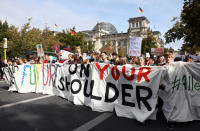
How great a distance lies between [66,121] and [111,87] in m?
1.53

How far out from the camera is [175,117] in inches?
140

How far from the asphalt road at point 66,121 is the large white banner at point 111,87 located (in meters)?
0.26

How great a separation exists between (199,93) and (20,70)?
6.82 m

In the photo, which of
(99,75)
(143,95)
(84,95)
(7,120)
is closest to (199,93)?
(143,95)

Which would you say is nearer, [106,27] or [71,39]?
[71,39]

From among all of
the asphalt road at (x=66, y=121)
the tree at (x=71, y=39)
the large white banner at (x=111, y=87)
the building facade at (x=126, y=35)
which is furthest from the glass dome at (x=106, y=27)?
the asphalt road at (x=66, y=121)

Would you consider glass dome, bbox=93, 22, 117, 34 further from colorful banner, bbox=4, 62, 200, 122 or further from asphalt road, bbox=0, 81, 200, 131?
asphalt road, bbox=0, 81, 200, 131

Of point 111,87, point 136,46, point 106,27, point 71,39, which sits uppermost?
point 106,27

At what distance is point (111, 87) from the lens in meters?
4.49

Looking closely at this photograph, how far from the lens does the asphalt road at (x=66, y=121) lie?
333 cm

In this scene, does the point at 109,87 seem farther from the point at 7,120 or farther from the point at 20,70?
the point at 20,70

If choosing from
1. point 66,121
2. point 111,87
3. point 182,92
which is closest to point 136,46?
point 111,87

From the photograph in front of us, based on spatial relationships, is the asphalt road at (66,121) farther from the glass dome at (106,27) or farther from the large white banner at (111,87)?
the glass dome at (106,27)

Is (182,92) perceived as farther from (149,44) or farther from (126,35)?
(126,35)
